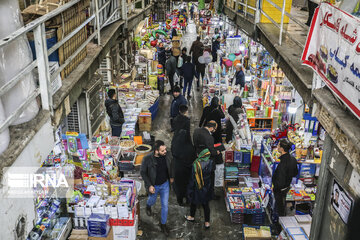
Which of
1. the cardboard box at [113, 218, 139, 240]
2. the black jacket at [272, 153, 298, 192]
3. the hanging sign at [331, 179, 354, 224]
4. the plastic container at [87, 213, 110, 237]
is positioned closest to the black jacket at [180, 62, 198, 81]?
the black jacket at [272, 153, 298, 192]

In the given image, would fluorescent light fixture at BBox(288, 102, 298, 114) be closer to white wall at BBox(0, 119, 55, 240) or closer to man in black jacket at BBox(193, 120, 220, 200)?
man in black jacket at BBox(193, 120, 220, 200)

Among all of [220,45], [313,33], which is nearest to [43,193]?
[313,33]

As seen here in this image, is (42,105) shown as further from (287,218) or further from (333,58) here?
(287,218)

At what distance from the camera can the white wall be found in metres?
2.31

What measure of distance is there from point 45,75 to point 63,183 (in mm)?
3721

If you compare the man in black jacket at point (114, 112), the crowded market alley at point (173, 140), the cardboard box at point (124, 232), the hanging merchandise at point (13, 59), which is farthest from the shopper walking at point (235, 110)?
the hanging merchandise at point (13, 59)

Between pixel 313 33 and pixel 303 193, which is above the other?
pixel 313 33

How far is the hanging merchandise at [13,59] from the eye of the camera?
8.63 ft

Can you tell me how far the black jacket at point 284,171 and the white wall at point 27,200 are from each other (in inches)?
175

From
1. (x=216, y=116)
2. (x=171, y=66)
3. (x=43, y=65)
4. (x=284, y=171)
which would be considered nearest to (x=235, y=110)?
(x=216, y=116)

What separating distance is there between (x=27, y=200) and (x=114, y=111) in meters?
6.57

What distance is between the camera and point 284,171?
6.41 meters

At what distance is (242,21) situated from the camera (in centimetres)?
1047

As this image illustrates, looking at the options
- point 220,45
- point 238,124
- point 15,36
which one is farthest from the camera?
point 220,45
